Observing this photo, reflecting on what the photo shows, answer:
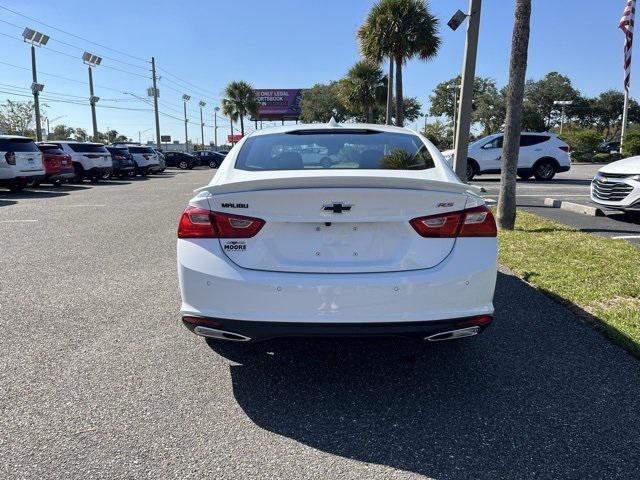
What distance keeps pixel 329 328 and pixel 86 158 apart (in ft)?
64.7

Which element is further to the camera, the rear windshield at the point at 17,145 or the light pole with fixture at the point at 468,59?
the rear windshield at the point at 17,145

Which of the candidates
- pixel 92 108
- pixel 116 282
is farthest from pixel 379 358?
pixel 92 108

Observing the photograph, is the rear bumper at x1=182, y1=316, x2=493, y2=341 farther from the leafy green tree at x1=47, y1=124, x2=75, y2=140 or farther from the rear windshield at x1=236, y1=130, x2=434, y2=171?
the leafy green tree at x1=47, y1=124, x2=75, y2=140

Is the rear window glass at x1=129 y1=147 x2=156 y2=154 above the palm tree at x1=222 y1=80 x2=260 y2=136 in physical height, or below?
below

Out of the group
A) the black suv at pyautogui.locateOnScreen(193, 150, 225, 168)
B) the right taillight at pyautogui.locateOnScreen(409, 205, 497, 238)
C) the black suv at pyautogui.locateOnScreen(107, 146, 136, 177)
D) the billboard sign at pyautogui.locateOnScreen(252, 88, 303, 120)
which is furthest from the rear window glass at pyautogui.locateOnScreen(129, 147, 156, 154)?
the billboard sign at pyautogui.locateOnScreen(252, 88, 303, 120)

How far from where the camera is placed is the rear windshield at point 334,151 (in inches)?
137

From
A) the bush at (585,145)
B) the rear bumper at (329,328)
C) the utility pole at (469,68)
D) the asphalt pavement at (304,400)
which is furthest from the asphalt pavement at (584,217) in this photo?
the bush at (585,145)

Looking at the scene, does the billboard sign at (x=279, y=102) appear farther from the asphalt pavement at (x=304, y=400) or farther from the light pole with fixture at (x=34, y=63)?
the asphalt pavement at (x=304, y=400)

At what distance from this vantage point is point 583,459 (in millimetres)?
2422

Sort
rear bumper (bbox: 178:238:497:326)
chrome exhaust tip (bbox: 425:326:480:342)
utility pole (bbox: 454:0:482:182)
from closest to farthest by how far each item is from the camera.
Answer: rear bumper (bbox: 178:238:497:326) → chrome exhaust tip (bbox: 425:326:480:342) → utility pole (bbox: 454:0:482:182)

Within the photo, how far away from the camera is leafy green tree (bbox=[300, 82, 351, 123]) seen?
66.4 m

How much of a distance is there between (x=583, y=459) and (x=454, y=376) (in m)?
0.98

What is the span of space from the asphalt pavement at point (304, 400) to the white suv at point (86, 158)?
16713 mm

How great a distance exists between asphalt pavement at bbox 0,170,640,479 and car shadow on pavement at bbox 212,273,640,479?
1 cm
